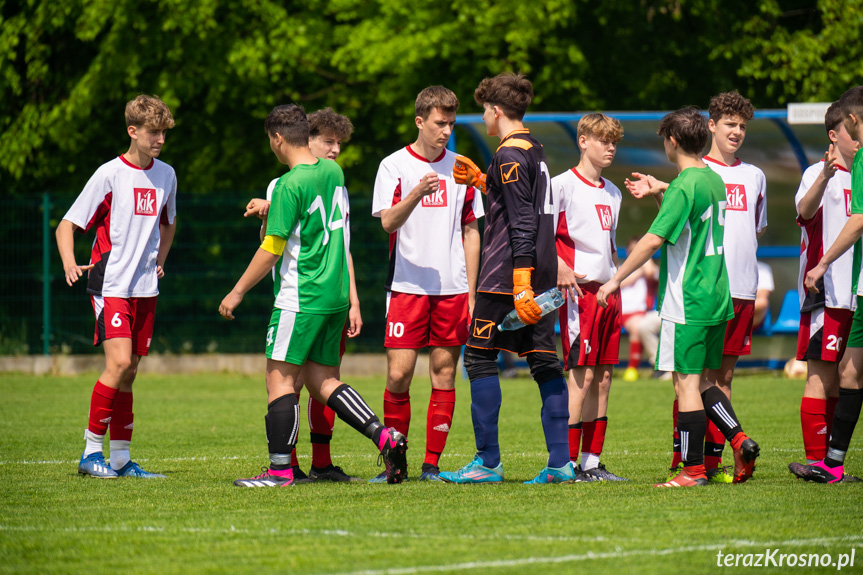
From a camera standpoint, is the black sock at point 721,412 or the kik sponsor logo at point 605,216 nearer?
the black sock at point 721,412

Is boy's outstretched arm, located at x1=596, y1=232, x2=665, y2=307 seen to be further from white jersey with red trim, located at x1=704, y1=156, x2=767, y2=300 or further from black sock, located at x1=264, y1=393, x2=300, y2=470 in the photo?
black sock, located at x1=264, y1=393, x2=300, y2=470

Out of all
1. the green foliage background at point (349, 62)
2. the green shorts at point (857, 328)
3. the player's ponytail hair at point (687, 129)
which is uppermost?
the green foliage background at point (349, 62)

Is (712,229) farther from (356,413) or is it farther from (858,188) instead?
(356,413)

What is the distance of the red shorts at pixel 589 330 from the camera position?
6586 mm

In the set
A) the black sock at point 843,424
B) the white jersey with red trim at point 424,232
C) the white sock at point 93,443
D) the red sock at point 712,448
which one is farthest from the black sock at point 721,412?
the white sock at point 93,443

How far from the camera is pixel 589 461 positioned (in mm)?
6586

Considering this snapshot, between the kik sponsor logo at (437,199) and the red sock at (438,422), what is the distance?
1141 mm

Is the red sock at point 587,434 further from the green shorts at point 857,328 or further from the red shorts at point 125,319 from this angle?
the red shorts at point 125,319

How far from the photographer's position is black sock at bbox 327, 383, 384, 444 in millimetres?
6164

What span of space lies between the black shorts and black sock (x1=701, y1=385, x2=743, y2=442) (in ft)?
3.16

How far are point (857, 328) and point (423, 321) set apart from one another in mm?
2591

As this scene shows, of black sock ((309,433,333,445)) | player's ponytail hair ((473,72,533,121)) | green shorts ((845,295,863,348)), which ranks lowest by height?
black sock ((309,433,333,445))

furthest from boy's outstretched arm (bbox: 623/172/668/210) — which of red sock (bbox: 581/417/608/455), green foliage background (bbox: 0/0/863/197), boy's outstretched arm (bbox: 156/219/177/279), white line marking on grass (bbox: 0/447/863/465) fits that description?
green foliage background (bbox: 0/0/863/197)

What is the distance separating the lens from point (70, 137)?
18.2 metres
